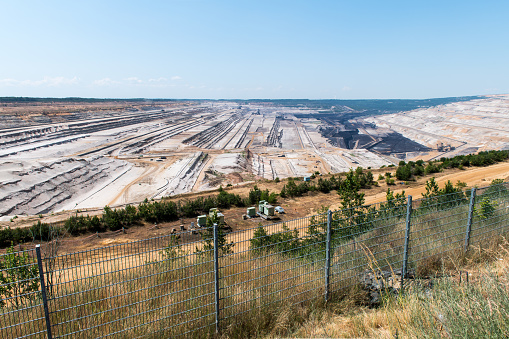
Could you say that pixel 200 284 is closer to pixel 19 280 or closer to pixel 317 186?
pixel 19 280

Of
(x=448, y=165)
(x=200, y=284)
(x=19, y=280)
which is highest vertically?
(x=19, y=280)

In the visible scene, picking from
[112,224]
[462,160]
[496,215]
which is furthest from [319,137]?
[496,215]

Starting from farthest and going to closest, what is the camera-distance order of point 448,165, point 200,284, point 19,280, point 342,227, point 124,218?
point 448,165 < point 124,218 < point 342,227 < point 200,284 < point 19,280

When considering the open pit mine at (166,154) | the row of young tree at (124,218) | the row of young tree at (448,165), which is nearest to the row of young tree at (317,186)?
the row of young tree at (124,218)

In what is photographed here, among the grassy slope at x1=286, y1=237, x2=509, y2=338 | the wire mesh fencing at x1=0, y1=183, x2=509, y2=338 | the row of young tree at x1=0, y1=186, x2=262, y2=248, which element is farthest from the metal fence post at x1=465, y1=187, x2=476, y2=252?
the row of young tree at x1=0, y1=186, x2=262, y2=248

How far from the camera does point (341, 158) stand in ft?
197

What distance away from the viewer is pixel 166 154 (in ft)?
169

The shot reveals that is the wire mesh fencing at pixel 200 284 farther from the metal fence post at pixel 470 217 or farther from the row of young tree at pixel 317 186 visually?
the row of young tree at pixel 317 186

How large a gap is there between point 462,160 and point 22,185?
4532 cm

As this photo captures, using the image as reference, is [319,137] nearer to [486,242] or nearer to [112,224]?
[112,224]

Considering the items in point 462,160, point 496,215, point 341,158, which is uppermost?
point 496,215

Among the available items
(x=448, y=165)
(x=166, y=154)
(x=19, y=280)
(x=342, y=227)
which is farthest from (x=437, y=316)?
(x=166, y=154)

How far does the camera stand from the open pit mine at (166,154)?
105 ft

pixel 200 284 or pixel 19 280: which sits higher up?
pixel 19 280
